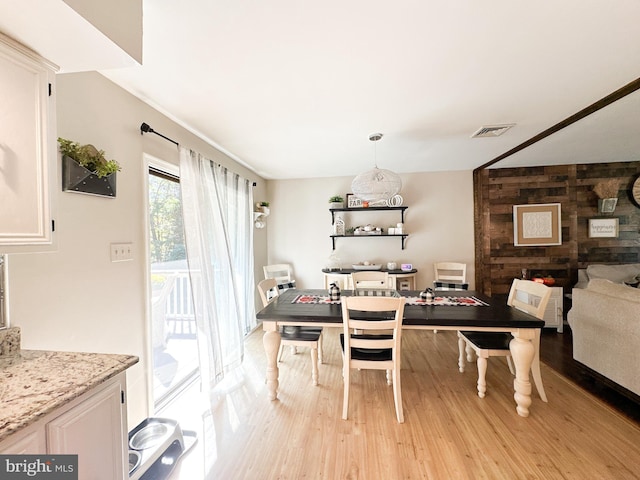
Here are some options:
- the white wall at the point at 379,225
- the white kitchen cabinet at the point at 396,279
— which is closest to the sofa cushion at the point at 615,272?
the white wall at the point at 379,225

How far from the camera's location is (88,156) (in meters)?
1.40

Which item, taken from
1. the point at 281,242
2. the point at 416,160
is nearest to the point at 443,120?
the point at 416,160

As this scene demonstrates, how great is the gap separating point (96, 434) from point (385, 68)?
88.9 inches

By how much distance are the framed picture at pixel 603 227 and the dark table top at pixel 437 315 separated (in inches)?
112

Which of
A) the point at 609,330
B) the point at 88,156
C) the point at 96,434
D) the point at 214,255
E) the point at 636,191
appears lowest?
the point at 609,330

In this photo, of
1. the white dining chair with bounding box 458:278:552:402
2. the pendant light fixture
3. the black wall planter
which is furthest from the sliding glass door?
the white dining chair with bounding box 458:278:552:402

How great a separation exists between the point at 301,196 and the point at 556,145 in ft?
11.4

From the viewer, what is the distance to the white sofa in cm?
200

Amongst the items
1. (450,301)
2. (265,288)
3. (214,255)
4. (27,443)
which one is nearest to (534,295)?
(450,301)

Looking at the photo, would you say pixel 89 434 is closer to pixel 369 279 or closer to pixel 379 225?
pixel 369 279

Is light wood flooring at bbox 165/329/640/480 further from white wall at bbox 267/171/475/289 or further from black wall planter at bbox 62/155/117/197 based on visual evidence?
white wall at bbox 267/171/475/289

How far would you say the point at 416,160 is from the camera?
11.8ft

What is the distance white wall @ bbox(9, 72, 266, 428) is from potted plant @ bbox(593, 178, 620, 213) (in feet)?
18.4

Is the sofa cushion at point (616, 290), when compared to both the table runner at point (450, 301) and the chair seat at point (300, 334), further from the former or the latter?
the chair seat at point (300, 334)
